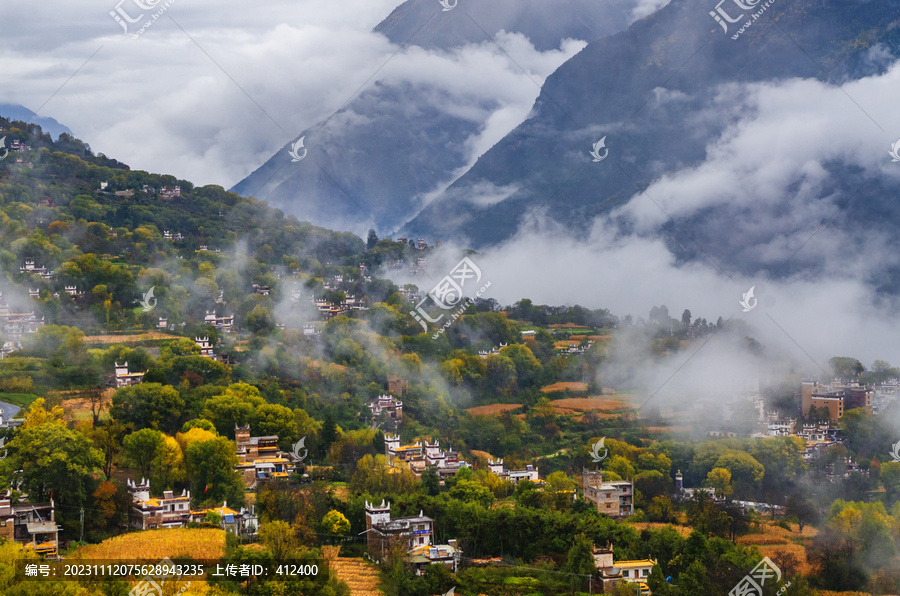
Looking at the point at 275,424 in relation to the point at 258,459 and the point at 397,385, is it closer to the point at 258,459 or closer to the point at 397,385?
the point at 258,459

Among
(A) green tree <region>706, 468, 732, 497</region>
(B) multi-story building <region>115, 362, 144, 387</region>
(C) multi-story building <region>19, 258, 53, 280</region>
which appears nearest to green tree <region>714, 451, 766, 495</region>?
(A) green tree <region>706, 468, 732, 497</region>

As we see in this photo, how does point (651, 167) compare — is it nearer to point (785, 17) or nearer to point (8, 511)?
point (785, 17)

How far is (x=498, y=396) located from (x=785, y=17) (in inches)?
977

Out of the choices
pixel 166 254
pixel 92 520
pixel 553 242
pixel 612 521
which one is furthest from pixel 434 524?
pixel 553 242

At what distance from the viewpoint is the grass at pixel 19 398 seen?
2072cm

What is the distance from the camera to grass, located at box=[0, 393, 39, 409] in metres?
20.7

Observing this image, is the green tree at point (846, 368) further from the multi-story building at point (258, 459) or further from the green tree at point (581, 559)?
the multi-story building at point (258, 459)

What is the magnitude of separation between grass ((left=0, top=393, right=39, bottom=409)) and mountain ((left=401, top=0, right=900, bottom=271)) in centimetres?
2587

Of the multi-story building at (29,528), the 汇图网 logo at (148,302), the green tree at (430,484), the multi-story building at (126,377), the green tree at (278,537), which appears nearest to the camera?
the multi-story building at (29,528)

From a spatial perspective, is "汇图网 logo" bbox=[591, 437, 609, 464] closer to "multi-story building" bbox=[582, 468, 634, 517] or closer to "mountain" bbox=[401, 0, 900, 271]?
"multi-story building" bbox=[582, 468, 634, 517]

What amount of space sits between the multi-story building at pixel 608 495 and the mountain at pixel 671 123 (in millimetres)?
19989

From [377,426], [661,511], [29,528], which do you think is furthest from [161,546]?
[377,426]

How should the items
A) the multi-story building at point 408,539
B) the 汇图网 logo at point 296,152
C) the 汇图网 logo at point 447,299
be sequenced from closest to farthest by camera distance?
the multi-story building at point 408,539, the 汇图网 logo at point 296,152, the 汇图网 logo at point 447,299

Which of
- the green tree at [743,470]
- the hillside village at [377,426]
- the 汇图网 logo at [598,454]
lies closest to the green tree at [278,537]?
the hillside village at [377,426]
